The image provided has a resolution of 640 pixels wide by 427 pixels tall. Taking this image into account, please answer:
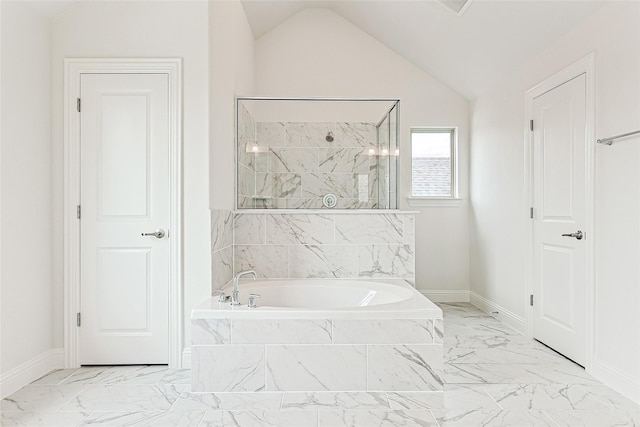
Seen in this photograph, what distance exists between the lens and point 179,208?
2.78m

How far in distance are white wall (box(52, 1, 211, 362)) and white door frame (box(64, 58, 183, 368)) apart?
0.04 m

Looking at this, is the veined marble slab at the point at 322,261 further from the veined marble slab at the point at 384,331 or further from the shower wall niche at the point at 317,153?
the veined marble slab at the point at 384,331

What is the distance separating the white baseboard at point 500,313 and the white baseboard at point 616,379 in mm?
899

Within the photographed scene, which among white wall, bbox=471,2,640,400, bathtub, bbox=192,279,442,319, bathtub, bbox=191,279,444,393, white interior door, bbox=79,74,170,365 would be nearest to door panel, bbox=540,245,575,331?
white wall, bbox=471,2,640,400

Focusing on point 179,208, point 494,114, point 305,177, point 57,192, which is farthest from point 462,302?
point 57,192

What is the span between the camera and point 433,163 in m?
4.83

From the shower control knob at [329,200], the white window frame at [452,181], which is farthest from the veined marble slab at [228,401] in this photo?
the white window frame at [452,181]

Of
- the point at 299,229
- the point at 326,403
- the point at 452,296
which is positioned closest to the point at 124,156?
the point at 299,229

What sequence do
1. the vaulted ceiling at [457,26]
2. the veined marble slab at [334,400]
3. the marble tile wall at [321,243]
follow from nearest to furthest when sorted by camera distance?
the veined marble slab at [334,400] < the vaulted ceiling at [457,26] < the marble tile wall at [321,243]

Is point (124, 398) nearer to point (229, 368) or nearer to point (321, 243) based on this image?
point (229, 368)

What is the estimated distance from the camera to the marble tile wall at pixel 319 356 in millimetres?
2344

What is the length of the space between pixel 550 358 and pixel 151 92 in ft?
10.4

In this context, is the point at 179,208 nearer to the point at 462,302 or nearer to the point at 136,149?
the point at 136,149

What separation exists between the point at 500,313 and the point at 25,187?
378 centimetres
